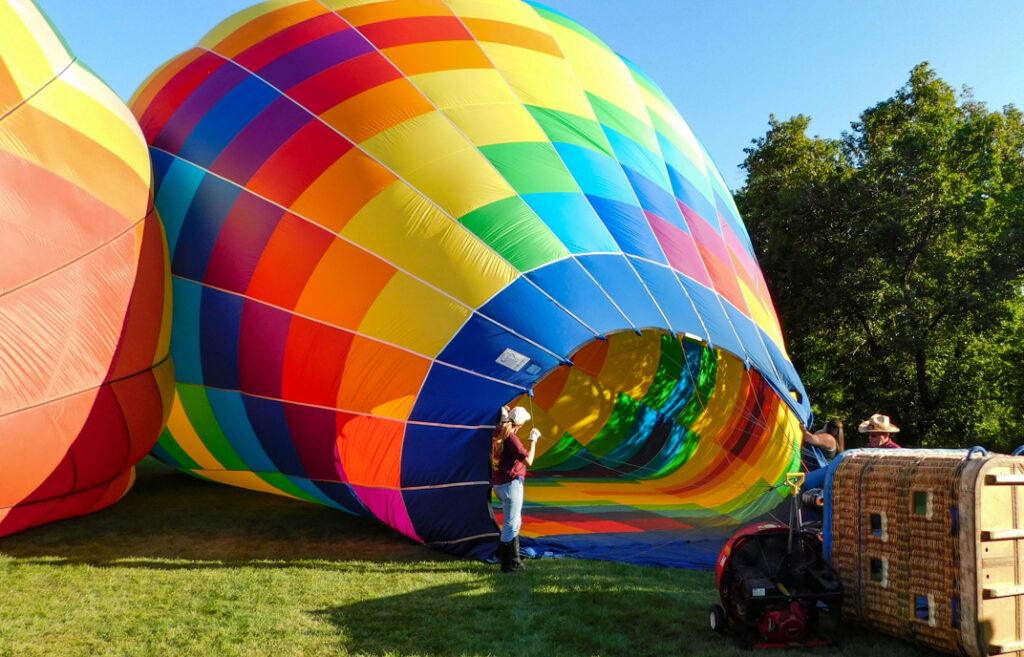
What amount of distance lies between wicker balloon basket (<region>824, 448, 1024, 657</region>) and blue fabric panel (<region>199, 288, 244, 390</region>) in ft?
14.2

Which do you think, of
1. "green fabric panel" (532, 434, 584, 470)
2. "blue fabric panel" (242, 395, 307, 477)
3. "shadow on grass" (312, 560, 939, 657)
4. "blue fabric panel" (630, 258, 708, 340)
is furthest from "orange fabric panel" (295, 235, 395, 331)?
"green fabric panel" (532, 434, 584, 470)

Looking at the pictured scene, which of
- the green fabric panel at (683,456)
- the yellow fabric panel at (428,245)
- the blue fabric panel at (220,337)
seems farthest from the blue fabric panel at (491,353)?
the green fabric panel at (683,456)

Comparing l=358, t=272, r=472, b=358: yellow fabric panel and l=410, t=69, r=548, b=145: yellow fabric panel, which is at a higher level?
l=410, t=69, r=548, b=145: yellow fabric panel

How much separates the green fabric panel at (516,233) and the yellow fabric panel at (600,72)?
5.96 ft

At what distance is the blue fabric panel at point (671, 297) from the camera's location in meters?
5.46

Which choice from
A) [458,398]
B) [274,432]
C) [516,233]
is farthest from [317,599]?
[516,233]

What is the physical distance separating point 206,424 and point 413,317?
→ 223 cm

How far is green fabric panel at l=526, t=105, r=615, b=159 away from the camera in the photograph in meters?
6.09

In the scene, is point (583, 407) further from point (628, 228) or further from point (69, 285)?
point (69, 285)

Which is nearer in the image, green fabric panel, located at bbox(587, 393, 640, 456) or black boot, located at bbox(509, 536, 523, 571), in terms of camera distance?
black boot, located at bbox(509, 536, 523, 571)

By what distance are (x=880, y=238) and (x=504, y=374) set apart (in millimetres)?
10418

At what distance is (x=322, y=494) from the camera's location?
5.97m

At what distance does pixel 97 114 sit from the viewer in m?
5.75

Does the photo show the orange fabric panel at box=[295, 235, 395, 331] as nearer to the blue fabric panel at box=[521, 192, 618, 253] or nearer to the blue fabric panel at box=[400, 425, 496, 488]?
the blue fabric panel at box=[400, 425, 496, 488]
